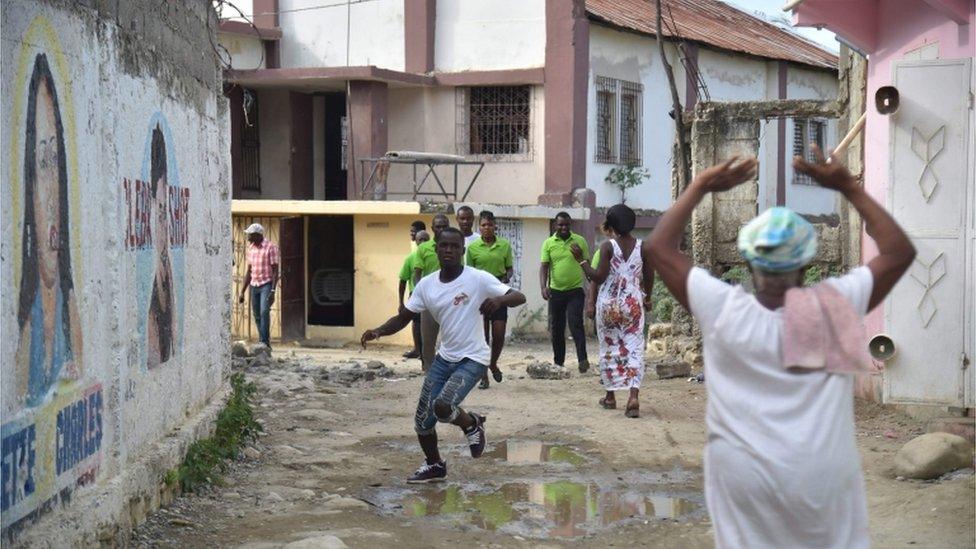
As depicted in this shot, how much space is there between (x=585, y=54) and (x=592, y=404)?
10.3 metres

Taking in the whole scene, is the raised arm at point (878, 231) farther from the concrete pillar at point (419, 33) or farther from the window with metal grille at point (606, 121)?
the concrete pillar at point (419, 33)

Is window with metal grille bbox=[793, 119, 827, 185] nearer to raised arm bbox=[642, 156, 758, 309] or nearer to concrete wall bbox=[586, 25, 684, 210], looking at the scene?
concrete wall bbox=[586, 25, 684, 210]

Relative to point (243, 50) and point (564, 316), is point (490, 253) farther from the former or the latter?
point (243, 50)

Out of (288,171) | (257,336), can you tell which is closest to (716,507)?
(257,336)

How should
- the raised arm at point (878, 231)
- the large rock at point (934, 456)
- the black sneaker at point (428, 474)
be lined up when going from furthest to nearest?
the black sneaker at point (428, 474) < the large rock at point (934, 456) < the raised arm at point (878, 231)

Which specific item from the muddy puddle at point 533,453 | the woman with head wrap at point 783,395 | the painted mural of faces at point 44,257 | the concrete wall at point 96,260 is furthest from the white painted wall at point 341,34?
the woman with head wrap at point 783,395

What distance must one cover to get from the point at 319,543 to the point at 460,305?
210 cm

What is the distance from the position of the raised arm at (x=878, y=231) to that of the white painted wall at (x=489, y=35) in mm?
17152

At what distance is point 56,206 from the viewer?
17.4 ft

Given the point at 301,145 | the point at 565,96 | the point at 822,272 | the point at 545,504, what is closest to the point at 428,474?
the point at 545,504

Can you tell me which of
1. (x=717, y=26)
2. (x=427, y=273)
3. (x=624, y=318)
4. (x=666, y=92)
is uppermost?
(x=717, y=26)

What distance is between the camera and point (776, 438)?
3.52 meters

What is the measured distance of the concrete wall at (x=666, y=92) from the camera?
2158 centimetres

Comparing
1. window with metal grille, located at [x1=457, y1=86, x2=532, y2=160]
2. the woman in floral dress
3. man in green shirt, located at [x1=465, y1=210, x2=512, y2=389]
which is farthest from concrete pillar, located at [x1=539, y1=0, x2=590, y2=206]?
the woman in floral dress
